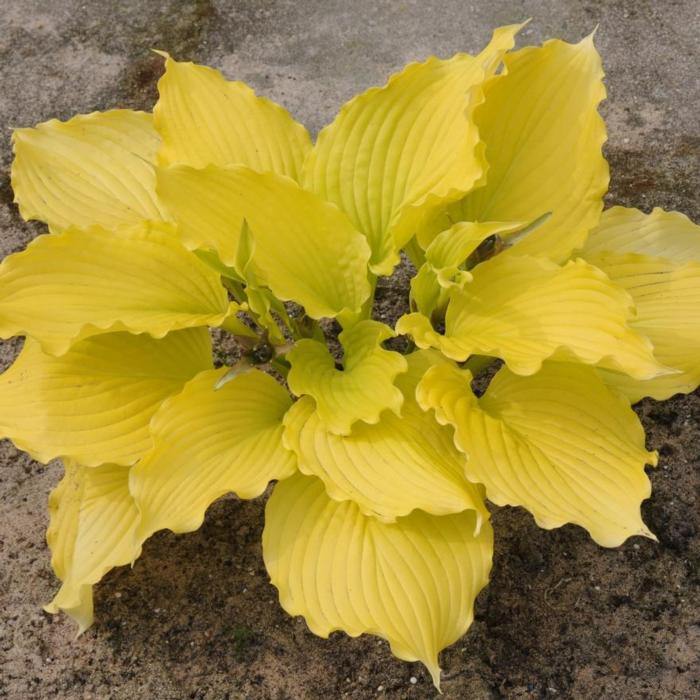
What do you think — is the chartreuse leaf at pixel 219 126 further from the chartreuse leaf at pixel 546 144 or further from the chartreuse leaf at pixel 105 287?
the chartreuse leaf at pixel 546 144

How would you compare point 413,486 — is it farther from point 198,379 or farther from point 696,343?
point 696,343

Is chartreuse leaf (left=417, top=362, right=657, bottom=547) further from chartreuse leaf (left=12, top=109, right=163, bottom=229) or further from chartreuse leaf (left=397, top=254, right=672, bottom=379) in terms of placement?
chartreuse leaf (left=12, top=109, right=163, bottom=229)

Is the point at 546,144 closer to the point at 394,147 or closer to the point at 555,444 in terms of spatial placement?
the point at 394,147

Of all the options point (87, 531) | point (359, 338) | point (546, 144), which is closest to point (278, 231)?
point (359, 338)

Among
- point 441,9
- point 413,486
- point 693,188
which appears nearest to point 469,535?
point 413,486

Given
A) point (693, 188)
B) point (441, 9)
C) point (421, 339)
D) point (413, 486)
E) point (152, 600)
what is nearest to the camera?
point (413, 486)

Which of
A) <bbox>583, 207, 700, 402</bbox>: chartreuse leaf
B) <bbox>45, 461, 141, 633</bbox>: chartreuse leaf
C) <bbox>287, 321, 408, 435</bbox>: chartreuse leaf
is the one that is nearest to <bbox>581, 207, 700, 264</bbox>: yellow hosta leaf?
<bbox>583, 207, 700, 402</bbox>: chartreuse leaf
